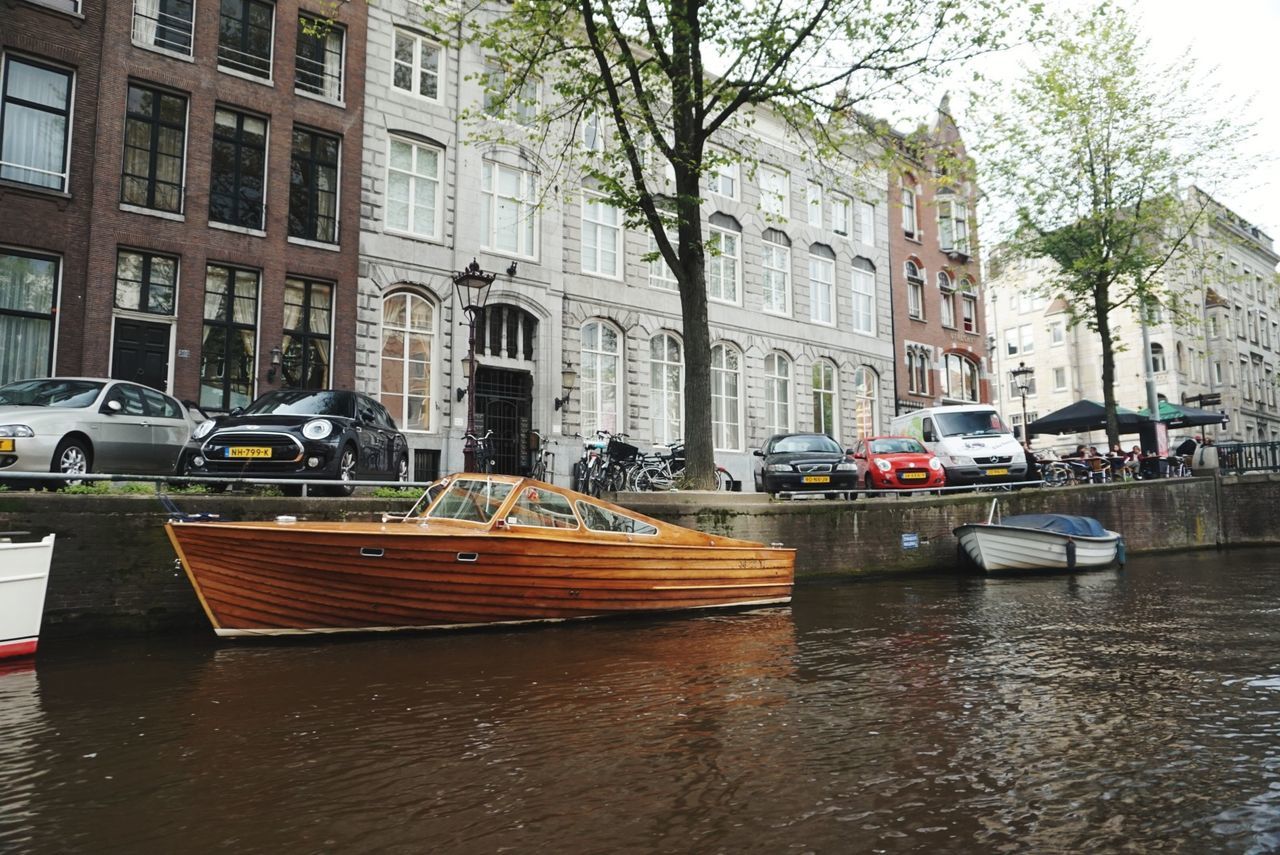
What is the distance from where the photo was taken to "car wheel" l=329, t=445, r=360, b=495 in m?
11.7

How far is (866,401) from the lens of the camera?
1233 inches

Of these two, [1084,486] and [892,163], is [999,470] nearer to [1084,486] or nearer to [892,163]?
[1084,486]

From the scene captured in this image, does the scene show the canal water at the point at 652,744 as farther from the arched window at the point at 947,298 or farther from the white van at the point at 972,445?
the arched window at the point at 947,298

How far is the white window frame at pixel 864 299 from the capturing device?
31469 millimetres

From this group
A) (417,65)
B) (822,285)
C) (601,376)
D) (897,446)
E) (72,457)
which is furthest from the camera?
(822,285)

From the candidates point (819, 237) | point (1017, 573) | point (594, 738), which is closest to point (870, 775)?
point (594, 738)

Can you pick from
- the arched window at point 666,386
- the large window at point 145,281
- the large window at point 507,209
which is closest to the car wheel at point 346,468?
the large window at point 145,281

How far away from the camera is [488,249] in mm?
21047

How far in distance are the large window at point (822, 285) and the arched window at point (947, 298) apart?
6830 millimetres

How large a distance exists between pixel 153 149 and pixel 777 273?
1846cm

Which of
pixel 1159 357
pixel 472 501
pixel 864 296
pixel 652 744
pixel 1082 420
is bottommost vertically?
pixel 652 744

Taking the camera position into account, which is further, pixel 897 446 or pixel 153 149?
pixel 897 446

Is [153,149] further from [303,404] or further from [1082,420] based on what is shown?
[1082,420]

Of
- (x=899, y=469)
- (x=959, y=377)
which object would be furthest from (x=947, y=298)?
(x=899, y=469)
